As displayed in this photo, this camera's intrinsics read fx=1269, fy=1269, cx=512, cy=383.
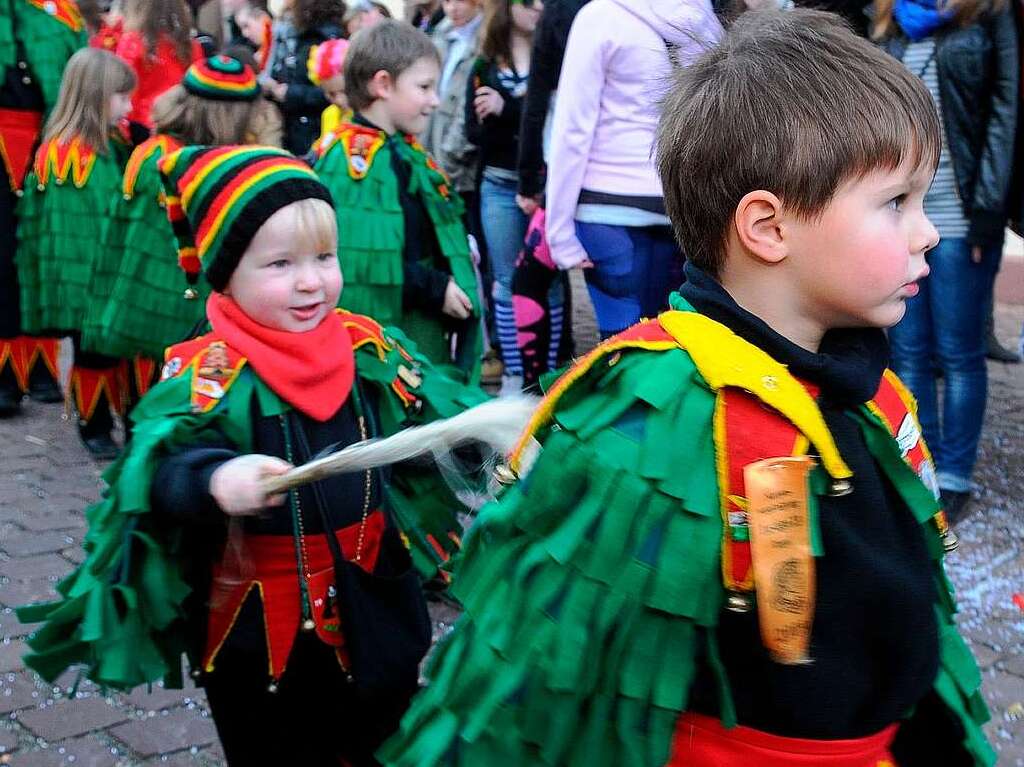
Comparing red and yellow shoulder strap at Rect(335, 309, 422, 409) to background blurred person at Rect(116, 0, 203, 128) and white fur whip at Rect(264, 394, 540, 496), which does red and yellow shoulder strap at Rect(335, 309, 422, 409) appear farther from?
background blurred person at Rect(116, 0, 203, 128)

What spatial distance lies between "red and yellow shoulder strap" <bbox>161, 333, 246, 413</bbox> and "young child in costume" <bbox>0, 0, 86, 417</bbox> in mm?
3977

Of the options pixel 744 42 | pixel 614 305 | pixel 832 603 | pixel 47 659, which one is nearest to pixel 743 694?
pixel 832 603

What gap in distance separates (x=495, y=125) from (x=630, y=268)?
2.01m

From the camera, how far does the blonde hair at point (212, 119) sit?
4234mm

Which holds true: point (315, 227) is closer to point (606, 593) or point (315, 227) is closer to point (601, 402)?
point (601, 402)

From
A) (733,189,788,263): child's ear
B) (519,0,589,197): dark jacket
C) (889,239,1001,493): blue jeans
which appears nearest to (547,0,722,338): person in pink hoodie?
(519,0,589,197): dark jacket

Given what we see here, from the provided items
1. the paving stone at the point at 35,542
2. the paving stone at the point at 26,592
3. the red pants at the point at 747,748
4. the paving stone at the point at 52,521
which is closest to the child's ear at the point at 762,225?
the red pants at the point at 747,748

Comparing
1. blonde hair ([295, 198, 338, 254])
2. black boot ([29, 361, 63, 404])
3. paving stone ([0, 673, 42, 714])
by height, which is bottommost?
black boot ([29, 361, 63, 404])

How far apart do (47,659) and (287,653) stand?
459 mm

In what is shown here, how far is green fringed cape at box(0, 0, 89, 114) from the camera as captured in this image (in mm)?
6094

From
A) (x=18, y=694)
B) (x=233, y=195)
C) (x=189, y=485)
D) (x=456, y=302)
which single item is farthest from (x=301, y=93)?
(x=189, y=485)

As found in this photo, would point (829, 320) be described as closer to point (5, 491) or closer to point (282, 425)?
point (282, 425)

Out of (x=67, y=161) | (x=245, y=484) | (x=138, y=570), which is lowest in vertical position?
(x=138, y=570)

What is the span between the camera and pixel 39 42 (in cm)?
618
